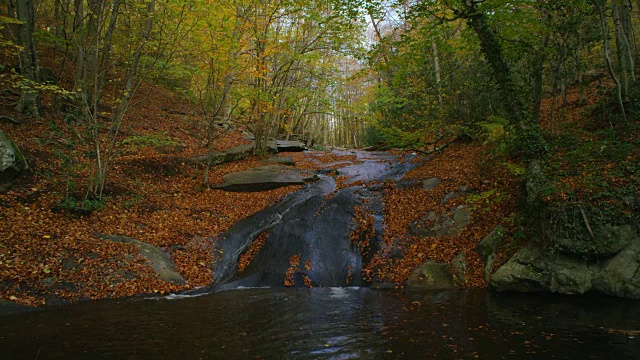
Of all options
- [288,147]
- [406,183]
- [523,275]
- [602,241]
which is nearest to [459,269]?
[523,275]

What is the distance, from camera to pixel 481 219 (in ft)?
28.3

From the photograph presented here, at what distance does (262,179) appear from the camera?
13.5 metres

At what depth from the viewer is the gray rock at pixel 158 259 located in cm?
786

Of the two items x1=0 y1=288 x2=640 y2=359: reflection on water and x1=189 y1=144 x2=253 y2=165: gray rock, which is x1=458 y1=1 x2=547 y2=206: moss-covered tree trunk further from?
x1=189 y1=144 x2=253 y2=165: gray rock

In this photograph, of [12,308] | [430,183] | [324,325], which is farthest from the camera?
[430,183]

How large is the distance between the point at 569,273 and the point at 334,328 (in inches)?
179

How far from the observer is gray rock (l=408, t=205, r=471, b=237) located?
879cm

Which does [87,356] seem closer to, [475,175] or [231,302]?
[231,302]

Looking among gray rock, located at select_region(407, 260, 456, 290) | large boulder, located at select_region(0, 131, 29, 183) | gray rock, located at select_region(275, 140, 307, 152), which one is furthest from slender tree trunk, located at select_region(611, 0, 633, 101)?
large boulder, located at select_region(0, 131, 29, 183)

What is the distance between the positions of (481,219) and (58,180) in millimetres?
11100

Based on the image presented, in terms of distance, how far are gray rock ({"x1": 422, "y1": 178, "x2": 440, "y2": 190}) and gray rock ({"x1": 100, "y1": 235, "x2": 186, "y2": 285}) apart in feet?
24.8

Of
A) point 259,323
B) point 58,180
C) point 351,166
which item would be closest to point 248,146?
point 351,166

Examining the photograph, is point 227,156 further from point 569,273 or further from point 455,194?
point 569,273

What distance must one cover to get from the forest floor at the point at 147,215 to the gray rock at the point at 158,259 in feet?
0.57
